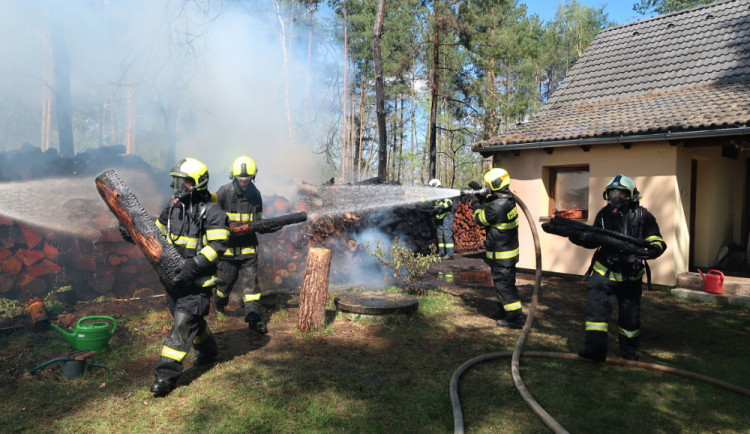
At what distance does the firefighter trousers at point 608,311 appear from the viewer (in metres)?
4.14

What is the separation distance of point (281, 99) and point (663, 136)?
51.5 ft

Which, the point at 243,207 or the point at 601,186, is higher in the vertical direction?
the point at 601,186

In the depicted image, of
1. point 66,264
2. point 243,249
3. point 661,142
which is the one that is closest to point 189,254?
point 243,249

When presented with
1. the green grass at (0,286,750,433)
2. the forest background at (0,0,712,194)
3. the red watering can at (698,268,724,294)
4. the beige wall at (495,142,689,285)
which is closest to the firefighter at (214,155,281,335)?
the green grass at (0,286,750,433)

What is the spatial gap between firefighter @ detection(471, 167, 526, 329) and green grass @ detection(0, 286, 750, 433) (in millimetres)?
288

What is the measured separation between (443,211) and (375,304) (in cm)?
579

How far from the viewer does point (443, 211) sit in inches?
434

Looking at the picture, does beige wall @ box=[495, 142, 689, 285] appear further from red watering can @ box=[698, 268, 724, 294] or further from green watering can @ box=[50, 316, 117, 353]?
green watering can @ box=[50, 316, 117, 353]

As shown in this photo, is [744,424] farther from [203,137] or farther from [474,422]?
[203,137]

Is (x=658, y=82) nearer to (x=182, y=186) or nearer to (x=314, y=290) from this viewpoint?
(x=314, y=290)

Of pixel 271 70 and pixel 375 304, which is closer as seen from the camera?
pixel 375 304

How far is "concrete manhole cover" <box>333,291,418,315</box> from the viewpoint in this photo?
5496mm

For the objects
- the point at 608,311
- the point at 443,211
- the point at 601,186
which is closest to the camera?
the point at 608,311

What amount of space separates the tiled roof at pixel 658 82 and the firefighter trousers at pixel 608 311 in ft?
14.3
